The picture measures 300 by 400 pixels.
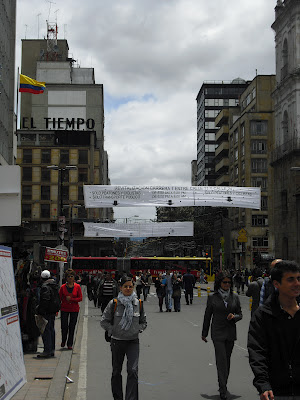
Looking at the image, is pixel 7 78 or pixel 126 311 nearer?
pixel 126 311

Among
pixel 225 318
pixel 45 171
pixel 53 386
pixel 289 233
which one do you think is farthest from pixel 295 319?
pixel 45 171

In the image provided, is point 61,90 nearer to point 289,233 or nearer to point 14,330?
point 289,233

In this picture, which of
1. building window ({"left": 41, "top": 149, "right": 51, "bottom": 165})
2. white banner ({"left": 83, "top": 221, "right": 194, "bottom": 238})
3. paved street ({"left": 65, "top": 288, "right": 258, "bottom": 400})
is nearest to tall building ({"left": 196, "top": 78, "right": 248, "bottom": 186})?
building window ({"left": 41, "top": 149, "right": 51, "bottom": 165})

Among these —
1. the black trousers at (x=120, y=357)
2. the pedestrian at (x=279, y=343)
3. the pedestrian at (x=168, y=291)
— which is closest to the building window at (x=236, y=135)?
the pedestrian at (x=168, y=291)

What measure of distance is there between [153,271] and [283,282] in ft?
210

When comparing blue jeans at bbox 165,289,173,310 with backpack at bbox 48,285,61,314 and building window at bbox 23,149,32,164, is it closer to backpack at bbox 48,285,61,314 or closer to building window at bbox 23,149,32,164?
backpack at bbox 48,285,61,314

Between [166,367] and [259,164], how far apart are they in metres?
65.9

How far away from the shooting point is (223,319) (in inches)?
345

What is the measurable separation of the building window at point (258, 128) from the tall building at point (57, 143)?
2486 cm

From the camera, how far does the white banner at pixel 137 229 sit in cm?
3622

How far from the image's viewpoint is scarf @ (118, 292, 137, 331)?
24.6ft

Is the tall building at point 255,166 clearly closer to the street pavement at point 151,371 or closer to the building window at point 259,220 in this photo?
the building window at point 259,220

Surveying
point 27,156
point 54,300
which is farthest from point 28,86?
point 27,156

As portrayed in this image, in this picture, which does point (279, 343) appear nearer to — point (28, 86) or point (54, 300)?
point (54, 300)
